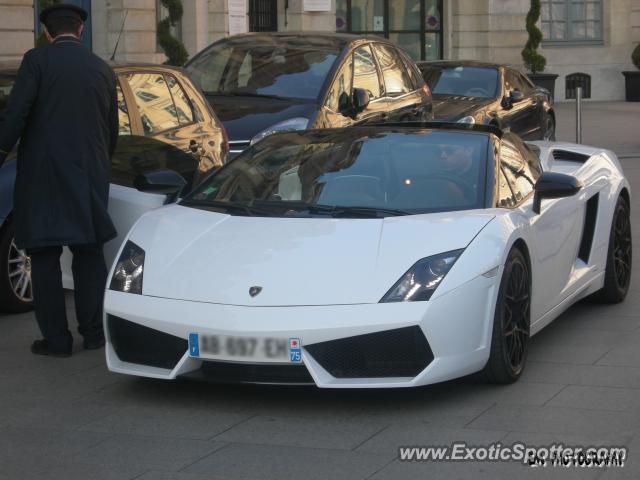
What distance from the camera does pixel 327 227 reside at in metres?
6.46

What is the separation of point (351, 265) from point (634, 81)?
29.3 m

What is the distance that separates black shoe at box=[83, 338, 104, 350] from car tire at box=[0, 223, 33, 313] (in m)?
1.14

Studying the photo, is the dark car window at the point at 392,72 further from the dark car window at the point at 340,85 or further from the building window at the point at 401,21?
the building window at the point at 401,21

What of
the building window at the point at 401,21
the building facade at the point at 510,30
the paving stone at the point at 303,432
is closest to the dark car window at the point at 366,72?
the paving stone at the point at 303,432

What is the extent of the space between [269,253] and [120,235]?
1872 mm

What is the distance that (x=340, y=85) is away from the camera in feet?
42.0

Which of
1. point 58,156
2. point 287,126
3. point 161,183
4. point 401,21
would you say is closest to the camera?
point 58,156

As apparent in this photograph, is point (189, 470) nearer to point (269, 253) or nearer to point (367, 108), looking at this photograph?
point (269, 253)

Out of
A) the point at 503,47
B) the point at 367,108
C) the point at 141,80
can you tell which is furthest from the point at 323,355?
the point at 503,47

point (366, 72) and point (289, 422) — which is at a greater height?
point (366, 72)

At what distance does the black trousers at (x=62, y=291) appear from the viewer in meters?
7.33

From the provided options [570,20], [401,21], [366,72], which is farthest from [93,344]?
[570,20]

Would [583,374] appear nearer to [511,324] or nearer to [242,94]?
[511,324]

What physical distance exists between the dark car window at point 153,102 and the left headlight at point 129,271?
305 centimetres
